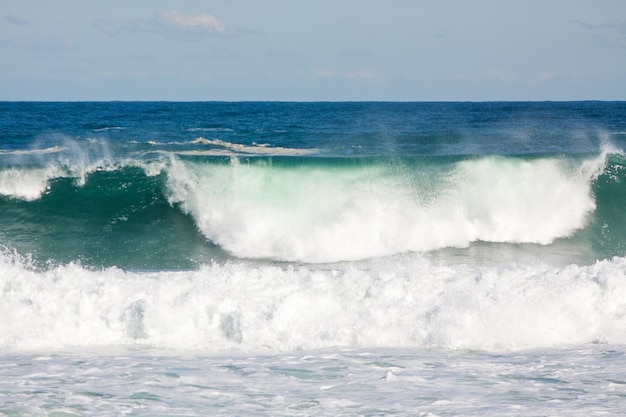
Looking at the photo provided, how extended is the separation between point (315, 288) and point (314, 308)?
1.22ft

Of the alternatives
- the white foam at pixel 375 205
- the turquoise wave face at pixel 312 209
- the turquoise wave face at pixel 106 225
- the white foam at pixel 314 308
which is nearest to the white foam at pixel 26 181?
the turquoise wave face at pixel 312 209

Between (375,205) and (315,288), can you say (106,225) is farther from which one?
(315,288)

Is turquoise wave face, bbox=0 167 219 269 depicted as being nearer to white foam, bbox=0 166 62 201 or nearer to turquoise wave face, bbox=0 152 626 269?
turquoise wave face, bbox=0 152 626 269

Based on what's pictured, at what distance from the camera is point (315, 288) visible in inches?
340

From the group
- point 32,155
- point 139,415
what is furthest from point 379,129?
point 139,415

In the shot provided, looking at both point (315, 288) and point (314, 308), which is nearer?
point (314, 308)

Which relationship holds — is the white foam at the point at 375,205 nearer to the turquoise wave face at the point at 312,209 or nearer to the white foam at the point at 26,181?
the turquoise wave face at the point at 312,209

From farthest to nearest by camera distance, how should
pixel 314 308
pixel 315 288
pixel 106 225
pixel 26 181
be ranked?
1. pixel 26 181
2. pixel 106 225
3. pixel 315 288
4. pixel 314 308

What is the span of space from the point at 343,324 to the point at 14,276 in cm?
398

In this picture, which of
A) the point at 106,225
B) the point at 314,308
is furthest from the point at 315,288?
the point at 106,225

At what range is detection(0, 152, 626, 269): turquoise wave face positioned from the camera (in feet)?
41.5

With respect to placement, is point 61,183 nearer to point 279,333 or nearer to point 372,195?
point 372,195

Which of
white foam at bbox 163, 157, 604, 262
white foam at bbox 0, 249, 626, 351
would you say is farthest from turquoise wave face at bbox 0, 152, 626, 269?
white foam at bbox 0, 249, 626, 351

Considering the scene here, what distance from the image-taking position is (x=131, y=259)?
39.7 ft
